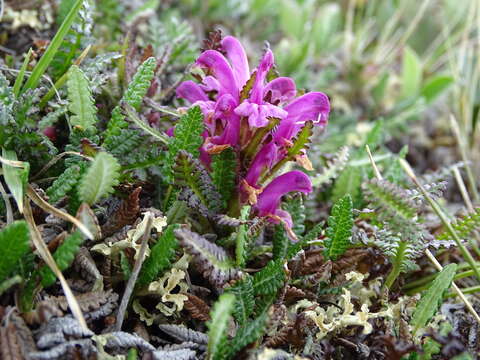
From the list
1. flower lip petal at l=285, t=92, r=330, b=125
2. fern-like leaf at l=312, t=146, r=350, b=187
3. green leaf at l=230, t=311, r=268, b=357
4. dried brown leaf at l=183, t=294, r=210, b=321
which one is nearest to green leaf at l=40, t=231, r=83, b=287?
dried brown leaf at l=183, t=294, r=210, b=321

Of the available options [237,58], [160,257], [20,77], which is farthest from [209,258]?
[20,77]

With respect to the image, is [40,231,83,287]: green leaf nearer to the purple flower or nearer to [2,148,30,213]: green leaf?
[2,148,30,213]: green leaf

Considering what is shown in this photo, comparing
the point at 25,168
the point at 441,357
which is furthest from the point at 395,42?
the point at 25,168

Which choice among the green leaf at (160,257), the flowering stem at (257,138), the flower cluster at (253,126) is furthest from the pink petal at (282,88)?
the green leaf at (160,257)

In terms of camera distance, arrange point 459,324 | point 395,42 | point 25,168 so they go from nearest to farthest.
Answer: point 25,168 → point 459,324 → point 395,42

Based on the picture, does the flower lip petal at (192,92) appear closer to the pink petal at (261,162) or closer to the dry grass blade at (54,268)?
the pink petal at (261,162)

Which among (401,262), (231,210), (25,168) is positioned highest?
(401,262)

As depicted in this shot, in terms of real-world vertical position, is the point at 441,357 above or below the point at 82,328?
above

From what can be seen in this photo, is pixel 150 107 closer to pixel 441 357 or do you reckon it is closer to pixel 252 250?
pixel 252 250
